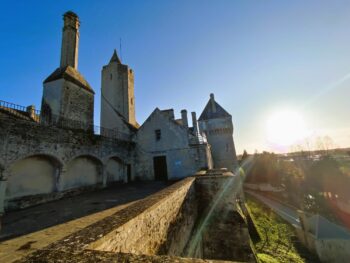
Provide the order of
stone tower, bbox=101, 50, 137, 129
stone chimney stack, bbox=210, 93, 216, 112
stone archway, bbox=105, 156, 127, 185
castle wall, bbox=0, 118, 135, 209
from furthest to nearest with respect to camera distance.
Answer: stone chimney stack, bbox=210, 93, 216, 112, stone tower, bbox=101, 50, 137, 129, stone archway, bbox=105, 156, 127, 185, castle wall, bbox=0, 118, 135, 209

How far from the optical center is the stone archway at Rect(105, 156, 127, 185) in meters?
14.4

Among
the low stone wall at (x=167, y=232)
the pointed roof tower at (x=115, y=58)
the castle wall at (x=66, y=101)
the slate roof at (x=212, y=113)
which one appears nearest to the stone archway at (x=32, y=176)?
the castle wall at (x=66, y=101)

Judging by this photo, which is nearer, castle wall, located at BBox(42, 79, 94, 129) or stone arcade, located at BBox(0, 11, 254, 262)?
stone arcade, located at BBox(0, 11, 254, 262)

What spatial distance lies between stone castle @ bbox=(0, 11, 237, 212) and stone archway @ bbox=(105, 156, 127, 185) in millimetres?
82

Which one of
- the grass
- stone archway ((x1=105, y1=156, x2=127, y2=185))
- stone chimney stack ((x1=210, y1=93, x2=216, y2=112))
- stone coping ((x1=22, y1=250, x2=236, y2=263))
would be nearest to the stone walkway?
stone coping ((x1=22, y1=250, x2=236, y2=263))

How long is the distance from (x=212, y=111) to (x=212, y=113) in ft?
1.06

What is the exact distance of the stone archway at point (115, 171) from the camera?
567 inches

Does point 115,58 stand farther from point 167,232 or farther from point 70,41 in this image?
point 167,232

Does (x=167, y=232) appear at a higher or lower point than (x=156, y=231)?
lower

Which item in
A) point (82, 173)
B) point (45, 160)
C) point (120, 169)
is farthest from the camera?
point (120, 169)

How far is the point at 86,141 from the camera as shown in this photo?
11.8 meters

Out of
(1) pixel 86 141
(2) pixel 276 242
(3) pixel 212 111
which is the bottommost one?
(2) pixel 276 242

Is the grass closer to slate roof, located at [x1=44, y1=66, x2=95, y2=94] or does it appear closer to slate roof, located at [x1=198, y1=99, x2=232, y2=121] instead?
slate roof, located at [x1=198, y1=99, x2=232, y2=121]

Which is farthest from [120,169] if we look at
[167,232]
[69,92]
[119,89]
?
[167,232]
